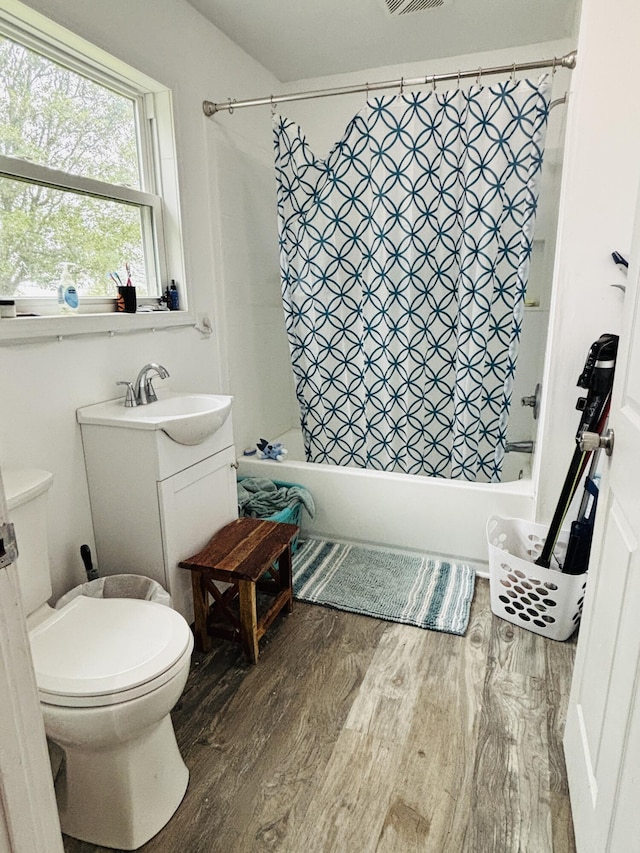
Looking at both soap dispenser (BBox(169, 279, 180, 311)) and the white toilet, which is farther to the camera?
soap dispenser (BBox(169, 279, 180, 311))

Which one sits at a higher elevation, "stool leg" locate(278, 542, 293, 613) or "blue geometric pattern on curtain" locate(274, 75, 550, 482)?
"blue geometric pattern on curtain" locate(274, 75, 550, 482)

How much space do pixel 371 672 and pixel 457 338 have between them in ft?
4.73

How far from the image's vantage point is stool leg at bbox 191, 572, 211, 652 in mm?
1803

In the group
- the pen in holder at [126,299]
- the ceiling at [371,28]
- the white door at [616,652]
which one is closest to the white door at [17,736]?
the white door at [616,652]

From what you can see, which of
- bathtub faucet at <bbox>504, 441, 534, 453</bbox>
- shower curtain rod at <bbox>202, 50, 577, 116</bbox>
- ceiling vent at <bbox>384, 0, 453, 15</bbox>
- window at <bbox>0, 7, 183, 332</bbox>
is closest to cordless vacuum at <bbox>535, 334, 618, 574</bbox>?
bathtub faucet at <bbox>504, 441, 534, 453</bbox>

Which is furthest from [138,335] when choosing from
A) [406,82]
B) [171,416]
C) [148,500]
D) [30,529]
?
[406,82]

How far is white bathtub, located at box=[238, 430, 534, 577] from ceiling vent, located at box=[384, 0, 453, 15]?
2.01 meters

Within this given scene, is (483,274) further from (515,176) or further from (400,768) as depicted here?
(400,768)

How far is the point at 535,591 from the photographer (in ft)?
6.15

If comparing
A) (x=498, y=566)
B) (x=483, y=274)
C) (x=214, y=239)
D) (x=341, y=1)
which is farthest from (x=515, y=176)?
(x=498, y=566)

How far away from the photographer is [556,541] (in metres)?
1.92

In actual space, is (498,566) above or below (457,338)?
below

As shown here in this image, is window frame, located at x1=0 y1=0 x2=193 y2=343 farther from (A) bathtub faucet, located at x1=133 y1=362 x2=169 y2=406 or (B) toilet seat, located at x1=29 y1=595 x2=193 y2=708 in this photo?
(B) toilet seat, located at x1=29 y1=595 x2=193 y2=708

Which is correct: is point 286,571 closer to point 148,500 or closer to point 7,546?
point 148,500
